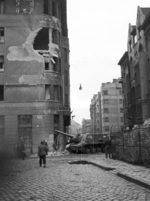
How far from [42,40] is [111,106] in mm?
76191

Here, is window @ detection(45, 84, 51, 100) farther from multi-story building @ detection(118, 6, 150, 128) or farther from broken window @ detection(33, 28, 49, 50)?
multi-story building @ detection(118, 6, 150, 128)

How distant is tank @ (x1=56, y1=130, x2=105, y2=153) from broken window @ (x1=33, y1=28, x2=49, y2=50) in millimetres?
12026

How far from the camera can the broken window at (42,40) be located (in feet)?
119

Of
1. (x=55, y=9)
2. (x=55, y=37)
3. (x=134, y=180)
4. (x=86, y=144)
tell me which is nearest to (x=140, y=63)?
(x=55, y=37)

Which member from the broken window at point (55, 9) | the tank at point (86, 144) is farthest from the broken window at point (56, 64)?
the tank at point (86, 144)

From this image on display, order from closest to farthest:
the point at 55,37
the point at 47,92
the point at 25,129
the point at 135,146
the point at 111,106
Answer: the point at 135,146 < the point at 25,129 < the point at 47,92 < the point at 55,37 < the point at 111,106

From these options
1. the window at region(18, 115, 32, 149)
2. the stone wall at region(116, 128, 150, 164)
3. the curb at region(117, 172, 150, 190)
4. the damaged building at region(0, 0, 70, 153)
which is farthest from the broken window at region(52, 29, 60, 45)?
the curb at region(117, 172, 150, 190)

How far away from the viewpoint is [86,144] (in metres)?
33.8

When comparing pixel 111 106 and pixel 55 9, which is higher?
pixel 55 9

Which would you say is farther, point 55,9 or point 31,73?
point 55,9

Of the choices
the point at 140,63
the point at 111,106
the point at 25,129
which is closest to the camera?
the point at 25,129

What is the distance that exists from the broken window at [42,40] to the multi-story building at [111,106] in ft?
239

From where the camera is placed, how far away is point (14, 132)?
32.8m

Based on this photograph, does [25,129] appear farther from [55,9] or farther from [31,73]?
[55,9]
